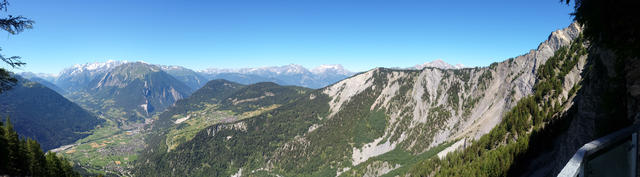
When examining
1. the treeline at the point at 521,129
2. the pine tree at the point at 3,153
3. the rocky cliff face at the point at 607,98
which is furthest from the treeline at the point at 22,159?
the treeline at the point at 521,129

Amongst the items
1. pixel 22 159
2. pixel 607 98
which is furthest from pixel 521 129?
pixel 22 159

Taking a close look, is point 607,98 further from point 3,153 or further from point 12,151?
point 12,151

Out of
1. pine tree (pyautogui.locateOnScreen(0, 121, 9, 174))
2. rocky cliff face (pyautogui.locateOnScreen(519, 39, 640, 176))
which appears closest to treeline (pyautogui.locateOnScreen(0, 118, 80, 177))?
pine tree (pyautogui.locateOnScreen(0, 121, 9, 174))

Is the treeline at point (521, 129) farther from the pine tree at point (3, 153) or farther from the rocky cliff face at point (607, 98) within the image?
the pine tree at point (3, 153)

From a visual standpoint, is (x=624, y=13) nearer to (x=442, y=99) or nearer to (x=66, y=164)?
(x=66, y=164)

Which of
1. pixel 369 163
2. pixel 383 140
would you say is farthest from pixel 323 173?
pixel 383 140

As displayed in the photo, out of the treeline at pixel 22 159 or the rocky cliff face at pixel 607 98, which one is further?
the treeline at pixel 22 159
